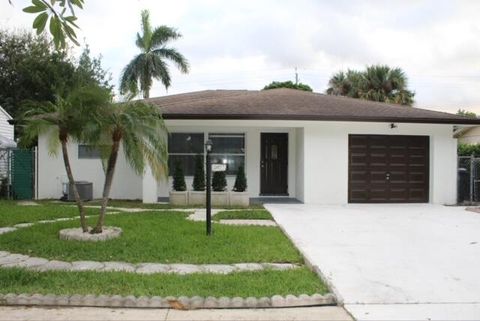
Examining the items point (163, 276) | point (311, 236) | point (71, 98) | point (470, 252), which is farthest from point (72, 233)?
point (470, 252)

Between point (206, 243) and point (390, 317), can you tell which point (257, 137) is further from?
point (390, 317)

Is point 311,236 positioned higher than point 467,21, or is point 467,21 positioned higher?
point 467,21

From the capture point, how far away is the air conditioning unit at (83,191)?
14922mm

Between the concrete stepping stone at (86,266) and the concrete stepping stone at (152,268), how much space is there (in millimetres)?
540

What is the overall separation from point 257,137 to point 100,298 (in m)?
11.2

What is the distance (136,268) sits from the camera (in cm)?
677

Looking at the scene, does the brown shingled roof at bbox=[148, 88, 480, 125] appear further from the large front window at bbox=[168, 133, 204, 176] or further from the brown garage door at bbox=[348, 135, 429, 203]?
the large front window at bbox=[168, 133, 204, 176]

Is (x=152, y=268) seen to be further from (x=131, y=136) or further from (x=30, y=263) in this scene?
(x=131, y=136)

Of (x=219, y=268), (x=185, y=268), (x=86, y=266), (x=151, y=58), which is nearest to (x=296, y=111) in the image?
(x=219, y=268)

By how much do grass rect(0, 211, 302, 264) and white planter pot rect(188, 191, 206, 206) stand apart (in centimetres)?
404

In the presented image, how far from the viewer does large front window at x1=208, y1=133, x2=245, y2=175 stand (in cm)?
1606

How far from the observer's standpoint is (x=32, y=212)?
11.9 meters

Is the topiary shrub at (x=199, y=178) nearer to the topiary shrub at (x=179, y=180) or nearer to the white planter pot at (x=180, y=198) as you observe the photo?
the topiary shrub at (x=179, y=180)

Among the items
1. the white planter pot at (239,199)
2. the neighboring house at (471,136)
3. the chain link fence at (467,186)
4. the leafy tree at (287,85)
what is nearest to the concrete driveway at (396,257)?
the white planter pot at (239,199)
